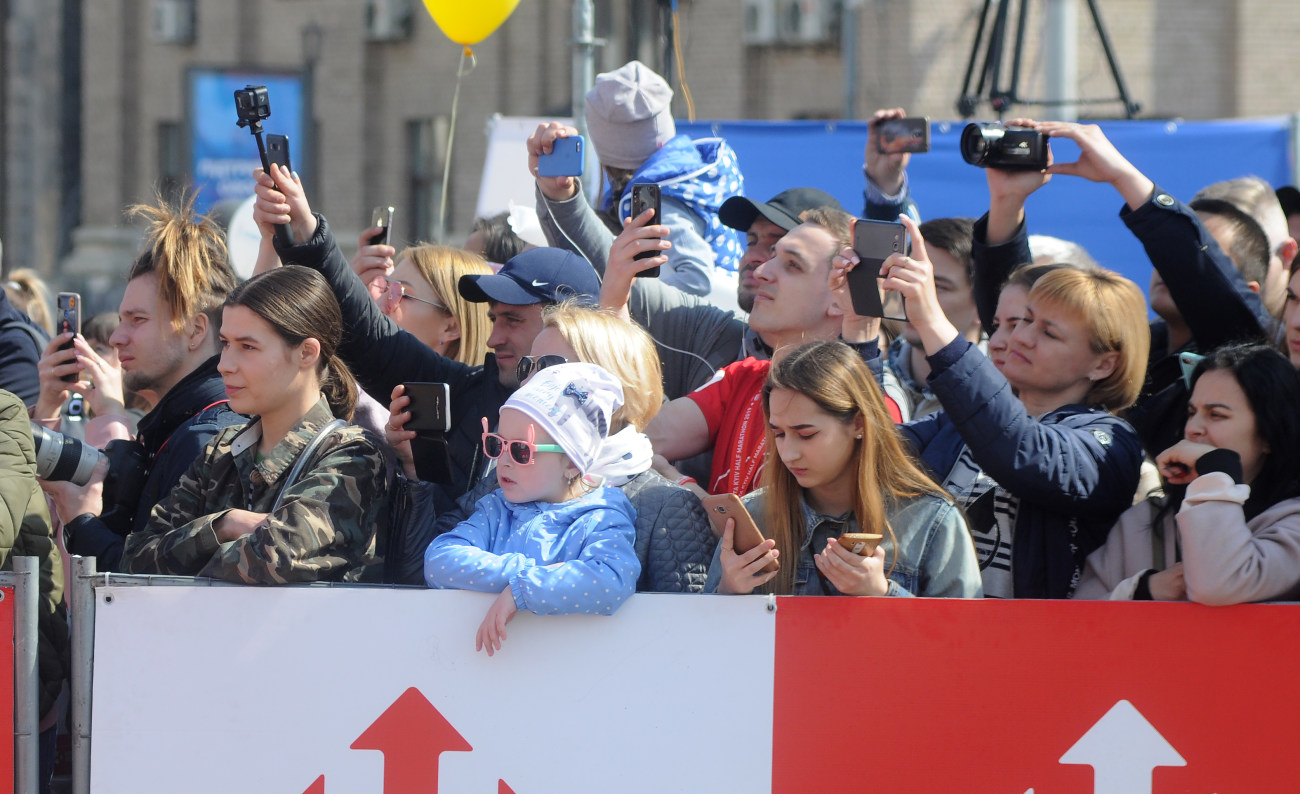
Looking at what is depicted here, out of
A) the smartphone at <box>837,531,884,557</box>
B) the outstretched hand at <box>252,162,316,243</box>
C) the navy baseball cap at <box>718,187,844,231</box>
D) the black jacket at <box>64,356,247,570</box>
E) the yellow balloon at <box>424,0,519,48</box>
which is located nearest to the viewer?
the smartphone at <box>837,531,884,557</box>

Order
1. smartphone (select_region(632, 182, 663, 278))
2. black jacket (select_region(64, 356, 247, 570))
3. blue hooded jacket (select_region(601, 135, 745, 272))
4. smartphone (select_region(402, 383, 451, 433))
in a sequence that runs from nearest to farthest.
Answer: smartphone (select_region(402, 383, 451, 433)), black jacket (select_region(64, 356, 247, 570)), smartphone (select_region(632, 182, 663, 278)), blue hooded jacket (select_region(601, 135, 745, 272))

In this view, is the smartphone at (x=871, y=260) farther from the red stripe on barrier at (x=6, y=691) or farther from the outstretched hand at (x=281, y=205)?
the red stripe on barrier at (x=6, y=691)

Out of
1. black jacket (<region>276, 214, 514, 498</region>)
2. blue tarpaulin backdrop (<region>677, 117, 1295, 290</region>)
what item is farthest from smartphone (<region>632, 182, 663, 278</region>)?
blue tarpaulin backdrop (<region>677, 117, 1295, 290</region>)

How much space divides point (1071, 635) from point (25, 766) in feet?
6.98

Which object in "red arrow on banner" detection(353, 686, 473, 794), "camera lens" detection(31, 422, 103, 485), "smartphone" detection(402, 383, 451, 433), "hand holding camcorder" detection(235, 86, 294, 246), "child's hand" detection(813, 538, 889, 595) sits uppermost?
"hand holding camcorder" detection(235, 86, 294, 246)

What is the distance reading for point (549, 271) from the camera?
3918 millimetres

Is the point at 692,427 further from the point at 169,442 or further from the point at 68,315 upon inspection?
the point at 68,315

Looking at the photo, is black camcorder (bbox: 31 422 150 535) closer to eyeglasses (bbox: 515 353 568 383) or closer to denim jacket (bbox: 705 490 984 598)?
eyeglasses (bbox: 515 353 568 383)

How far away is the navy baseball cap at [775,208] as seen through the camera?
4379 mm

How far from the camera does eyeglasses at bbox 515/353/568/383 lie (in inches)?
127

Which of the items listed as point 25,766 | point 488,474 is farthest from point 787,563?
point 25,766

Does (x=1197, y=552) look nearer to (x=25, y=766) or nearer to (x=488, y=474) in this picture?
(x=488, y=474)

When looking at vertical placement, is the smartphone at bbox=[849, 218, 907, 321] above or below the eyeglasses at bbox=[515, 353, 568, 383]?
above

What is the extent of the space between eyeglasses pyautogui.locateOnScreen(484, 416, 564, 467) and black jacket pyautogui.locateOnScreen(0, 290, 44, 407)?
250cm
